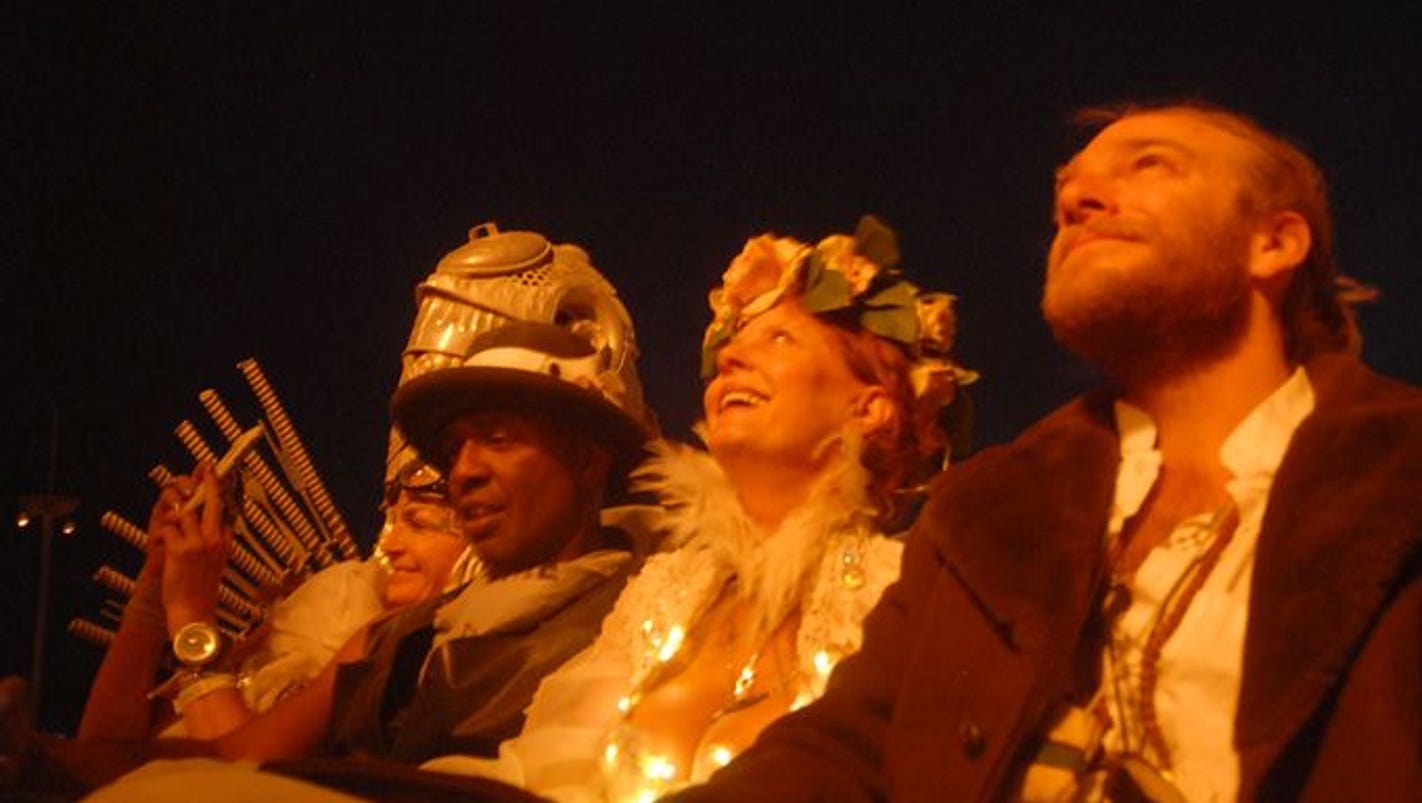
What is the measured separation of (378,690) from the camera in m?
2.48

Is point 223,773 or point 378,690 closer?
point 223,773

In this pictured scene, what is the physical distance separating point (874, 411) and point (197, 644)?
131 cm

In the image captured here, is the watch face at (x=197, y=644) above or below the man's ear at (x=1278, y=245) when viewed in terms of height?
below

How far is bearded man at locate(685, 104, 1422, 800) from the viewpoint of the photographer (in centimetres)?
135

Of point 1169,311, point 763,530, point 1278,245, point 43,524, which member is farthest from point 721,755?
point 43,524

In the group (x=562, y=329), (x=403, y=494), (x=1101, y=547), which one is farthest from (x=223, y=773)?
(x=403, y=494)

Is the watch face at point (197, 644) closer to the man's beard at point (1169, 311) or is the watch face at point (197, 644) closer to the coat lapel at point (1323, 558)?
the man's beard at point (1169, 311)

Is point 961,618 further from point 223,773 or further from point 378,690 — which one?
point 378,690

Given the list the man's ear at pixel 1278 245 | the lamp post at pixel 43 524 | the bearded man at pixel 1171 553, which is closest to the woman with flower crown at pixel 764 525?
the bearded man at pixel 1171 553

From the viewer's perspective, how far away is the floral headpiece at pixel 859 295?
2.29 meters

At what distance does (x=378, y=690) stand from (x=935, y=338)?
1.07 meters

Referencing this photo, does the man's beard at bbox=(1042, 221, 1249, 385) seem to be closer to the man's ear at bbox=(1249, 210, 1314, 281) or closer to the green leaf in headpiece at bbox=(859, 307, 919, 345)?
the man's ear at bbox=(1249, 210, 1314, 281)

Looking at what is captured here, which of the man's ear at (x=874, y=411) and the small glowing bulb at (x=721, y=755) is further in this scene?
the man's ear at (x=874, y=411)

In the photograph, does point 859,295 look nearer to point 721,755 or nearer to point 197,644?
point 721,755
